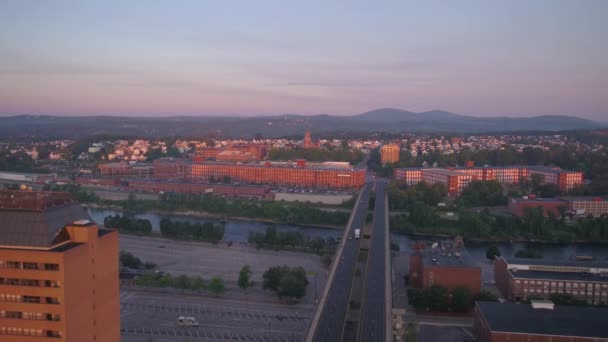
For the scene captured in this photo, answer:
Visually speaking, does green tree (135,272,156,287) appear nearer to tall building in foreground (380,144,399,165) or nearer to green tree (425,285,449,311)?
green tree (425,285,449,311)

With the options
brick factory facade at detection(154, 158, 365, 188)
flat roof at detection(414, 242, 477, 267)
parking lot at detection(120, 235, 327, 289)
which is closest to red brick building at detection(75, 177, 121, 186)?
brick factory facade at detection(154, 158, 365, 188)

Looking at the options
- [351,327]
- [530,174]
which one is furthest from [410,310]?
[530,174]

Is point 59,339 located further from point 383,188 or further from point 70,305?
point 383,188

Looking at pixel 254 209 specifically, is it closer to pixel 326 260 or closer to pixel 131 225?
pixel 131 225

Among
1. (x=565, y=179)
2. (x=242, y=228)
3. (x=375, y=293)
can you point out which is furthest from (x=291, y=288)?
(x=565, y=179)

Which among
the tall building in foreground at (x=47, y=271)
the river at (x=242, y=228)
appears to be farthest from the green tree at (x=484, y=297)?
the river at (x=242, y=228)

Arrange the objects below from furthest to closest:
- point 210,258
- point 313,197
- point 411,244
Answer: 1. point 313,197
2. point 411,244
3. point 210,258
